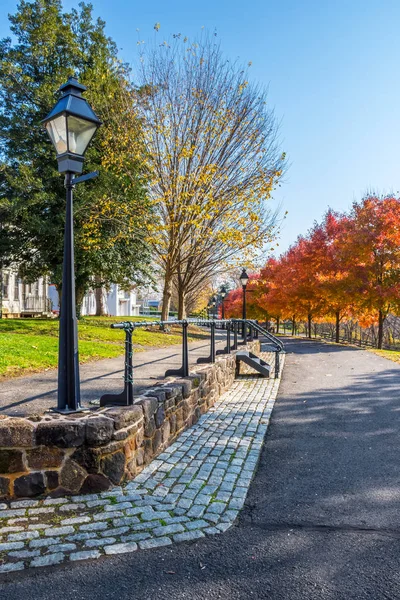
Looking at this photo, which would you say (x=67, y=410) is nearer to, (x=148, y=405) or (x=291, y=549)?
(x=148, y=405)

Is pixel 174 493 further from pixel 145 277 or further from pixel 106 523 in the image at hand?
pixel 145 277

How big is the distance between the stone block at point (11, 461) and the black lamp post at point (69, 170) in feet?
2.48

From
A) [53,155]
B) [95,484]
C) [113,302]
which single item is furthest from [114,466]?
[113,302]

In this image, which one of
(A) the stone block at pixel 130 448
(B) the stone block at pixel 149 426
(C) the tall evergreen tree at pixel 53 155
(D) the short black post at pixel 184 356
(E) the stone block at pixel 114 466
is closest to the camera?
(E) the stone block at pixel 114 466

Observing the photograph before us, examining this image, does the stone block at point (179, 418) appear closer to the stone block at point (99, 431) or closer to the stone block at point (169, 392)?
the stone block at point (169, 392)

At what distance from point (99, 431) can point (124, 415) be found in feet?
1.01

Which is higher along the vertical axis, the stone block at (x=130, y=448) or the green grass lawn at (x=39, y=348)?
the green grass lawn at (x=39, y=348)

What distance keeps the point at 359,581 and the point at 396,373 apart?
1015 centimetres

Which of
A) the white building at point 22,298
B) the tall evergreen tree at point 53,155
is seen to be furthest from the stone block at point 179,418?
the white building at point 22,298

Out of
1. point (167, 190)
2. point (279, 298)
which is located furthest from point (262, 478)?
point (279, 298)

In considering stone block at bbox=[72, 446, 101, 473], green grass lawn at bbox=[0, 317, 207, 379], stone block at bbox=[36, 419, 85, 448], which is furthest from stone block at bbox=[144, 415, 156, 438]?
green grass lawn at bbox=[0, 317, 207, 379]

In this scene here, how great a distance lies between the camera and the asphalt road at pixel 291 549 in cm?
259

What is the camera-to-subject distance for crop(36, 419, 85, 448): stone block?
12.3ft

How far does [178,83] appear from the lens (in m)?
A: 18.8
